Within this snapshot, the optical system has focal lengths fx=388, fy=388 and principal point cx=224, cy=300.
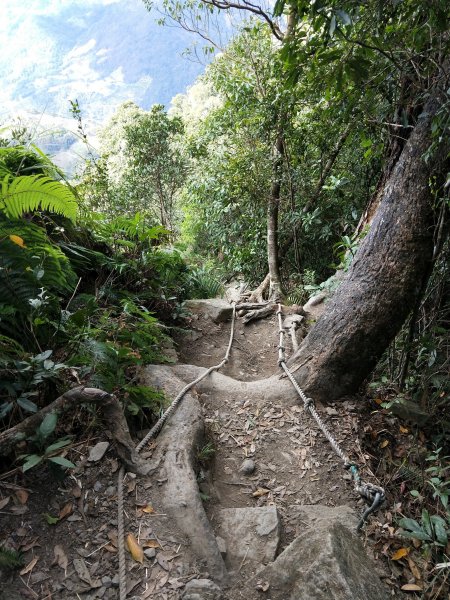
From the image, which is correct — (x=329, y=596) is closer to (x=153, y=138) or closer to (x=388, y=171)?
(x=388, y=171)

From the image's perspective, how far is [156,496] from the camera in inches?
74.2

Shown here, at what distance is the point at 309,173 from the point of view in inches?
259

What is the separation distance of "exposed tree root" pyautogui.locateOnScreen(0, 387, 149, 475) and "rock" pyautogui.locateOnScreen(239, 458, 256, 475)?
750 mm

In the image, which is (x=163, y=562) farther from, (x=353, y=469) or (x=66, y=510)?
(x=353, y=469)

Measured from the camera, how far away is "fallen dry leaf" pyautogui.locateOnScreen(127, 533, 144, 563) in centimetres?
161

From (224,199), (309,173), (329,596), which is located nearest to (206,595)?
(329,596)

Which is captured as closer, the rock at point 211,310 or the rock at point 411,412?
the rock at point 411,412

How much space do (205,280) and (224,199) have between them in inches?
86.0

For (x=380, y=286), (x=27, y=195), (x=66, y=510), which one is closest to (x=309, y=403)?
(x=380, y=286)

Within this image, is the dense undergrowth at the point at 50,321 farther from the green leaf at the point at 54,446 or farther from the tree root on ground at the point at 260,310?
the tree root on ground at the point at 260,310

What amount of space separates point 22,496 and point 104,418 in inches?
19.2

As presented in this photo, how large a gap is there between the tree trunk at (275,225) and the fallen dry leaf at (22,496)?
498cm

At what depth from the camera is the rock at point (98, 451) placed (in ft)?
6.18

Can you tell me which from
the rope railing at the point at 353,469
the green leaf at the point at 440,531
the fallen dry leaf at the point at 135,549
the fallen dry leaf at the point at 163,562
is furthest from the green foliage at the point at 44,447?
the green leaf at the point at 440,531
